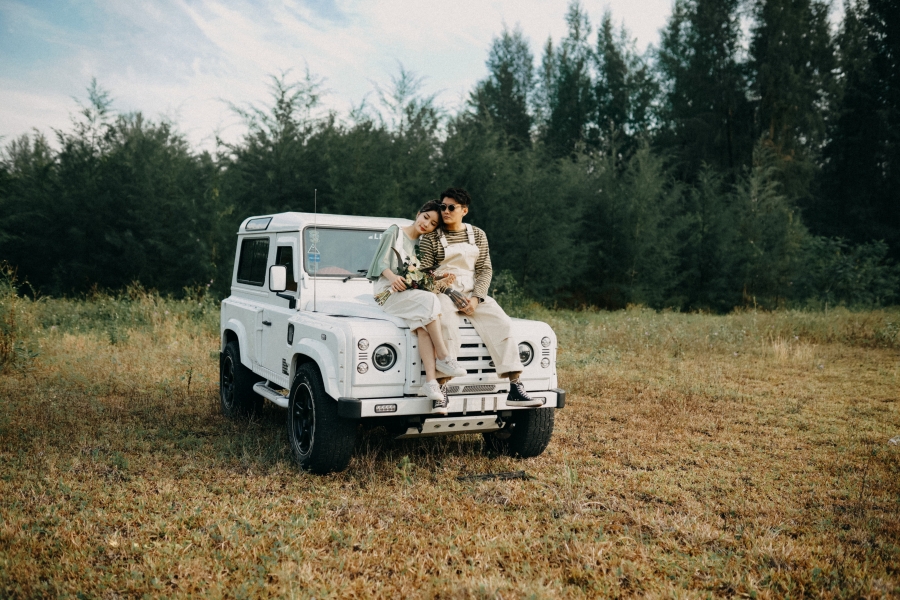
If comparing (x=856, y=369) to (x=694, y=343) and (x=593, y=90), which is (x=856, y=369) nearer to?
(x=694, y=343)

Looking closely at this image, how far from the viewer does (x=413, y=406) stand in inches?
168

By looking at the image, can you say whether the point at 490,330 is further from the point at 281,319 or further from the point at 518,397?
the point at 281,319

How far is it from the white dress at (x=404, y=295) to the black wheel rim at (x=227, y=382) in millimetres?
2389

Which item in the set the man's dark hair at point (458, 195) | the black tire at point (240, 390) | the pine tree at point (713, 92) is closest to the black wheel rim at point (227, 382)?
the black tire at point (240, 390)

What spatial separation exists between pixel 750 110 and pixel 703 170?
304cm

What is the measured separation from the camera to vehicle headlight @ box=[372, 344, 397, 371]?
167 inches

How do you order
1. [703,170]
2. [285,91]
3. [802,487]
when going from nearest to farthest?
[802,487] → [285,91] → [703,170]

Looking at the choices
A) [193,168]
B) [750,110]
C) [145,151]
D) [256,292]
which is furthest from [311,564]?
[750,110]

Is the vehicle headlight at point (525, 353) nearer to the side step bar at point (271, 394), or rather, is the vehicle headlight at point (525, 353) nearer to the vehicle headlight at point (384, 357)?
the vehicle headlight at point (384, 357)

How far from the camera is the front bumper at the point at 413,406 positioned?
4.12m

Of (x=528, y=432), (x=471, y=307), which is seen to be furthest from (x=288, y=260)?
(x=528, y=432)

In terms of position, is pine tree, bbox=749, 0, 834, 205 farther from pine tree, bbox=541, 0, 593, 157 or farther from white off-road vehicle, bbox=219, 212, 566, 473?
white off-road vehicle, bbox=219, 212, 566, 473

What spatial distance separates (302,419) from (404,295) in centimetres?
120

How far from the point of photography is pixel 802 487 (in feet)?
15.2
